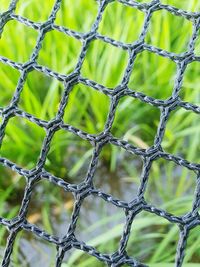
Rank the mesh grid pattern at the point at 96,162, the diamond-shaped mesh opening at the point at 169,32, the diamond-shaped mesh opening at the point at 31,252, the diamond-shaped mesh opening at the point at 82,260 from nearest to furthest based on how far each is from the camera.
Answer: the mesh grid pattern at the point at 96,162, the diamond-shaped mesh opening at the point at 82,260, the diamond-shaped mesh opening at the point at 31,252, the diamond-shaped mesh opening at the point at 169,32

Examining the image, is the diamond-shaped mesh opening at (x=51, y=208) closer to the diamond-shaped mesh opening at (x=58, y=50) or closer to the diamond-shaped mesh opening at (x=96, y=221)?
the diamond-shaped mesh opening at (x=96, y=221)

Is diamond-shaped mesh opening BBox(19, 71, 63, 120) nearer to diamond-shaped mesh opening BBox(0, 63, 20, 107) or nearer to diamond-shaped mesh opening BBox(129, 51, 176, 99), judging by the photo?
diamond-shaped mesh opening BBox(0, 63, 20, 107)

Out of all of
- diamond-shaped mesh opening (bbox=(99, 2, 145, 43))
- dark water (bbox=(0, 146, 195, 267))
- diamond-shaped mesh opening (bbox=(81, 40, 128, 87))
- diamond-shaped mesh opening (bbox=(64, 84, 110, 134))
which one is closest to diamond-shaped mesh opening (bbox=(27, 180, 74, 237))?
dark water (bbox=(0, 146, 195, 267))

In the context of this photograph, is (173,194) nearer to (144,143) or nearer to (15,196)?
(144,143)

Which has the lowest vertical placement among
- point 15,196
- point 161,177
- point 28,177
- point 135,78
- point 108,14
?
point 28,177

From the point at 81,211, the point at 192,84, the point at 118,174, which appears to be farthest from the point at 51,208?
the point at 192,84

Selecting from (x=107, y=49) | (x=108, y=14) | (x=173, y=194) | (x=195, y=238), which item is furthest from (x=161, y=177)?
(x=108, y=14)

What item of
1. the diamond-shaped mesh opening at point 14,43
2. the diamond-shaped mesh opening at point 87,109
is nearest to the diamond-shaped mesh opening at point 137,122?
the diamond-shaped mesh opening at point 87,109
